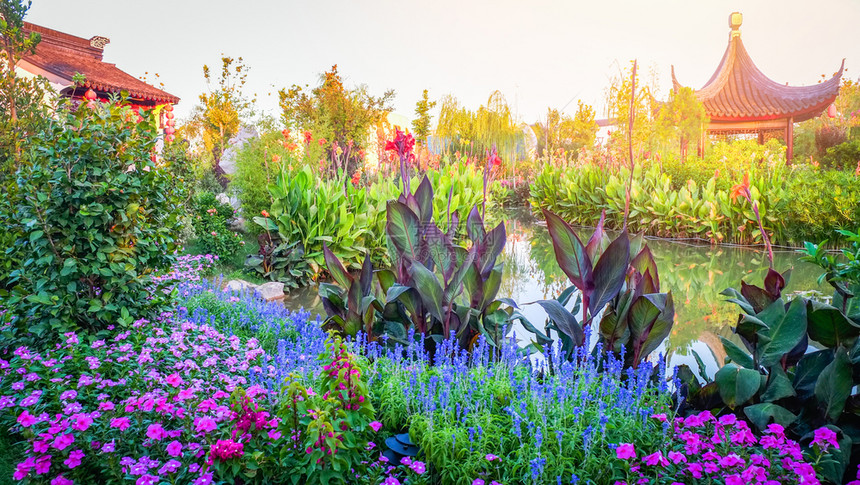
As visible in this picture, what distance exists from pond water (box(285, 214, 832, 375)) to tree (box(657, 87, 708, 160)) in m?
8.30

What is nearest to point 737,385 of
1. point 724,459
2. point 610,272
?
point 724,459

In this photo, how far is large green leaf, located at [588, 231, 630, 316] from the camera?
2291 mm

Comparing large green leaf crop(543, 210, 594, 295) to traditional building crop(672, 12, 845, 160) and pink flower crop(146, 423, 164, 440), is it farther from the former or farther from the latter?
traditional building crop(672, 12, 845, 160)

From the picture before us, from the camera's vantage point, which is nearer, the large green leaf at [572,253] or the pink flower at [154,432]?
the pink flower at [154,432]

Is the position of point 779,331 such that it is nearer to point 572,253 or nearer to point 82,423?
point 572,253

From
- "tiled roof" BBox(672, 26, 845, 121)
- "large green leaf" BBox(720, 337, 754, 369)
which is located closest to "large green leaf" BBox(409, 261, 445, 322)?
"large green leaf" BBox(720, 337, 754, 369)

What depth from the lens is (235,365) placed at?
90.9 inches

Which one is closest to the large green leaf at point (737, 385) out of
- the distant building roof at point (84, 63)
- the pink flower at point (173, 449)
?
the pink flower at point (173, 449)

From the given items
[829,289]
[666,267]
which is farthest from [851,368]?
[666,267]

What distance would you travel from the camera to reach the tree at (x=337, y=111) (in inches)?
528

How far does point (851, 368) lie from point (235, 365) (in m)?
2.36

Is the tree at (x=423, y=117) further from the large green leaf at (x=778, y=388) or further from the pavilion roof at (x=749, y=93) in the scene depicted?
the large green leaf at (x=778, y=388)

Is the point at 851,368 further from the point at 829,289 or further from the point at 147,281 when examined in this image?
the point at 829,289

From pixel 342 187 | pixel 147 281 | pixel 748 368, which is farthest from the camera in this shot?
pixel 342 187
